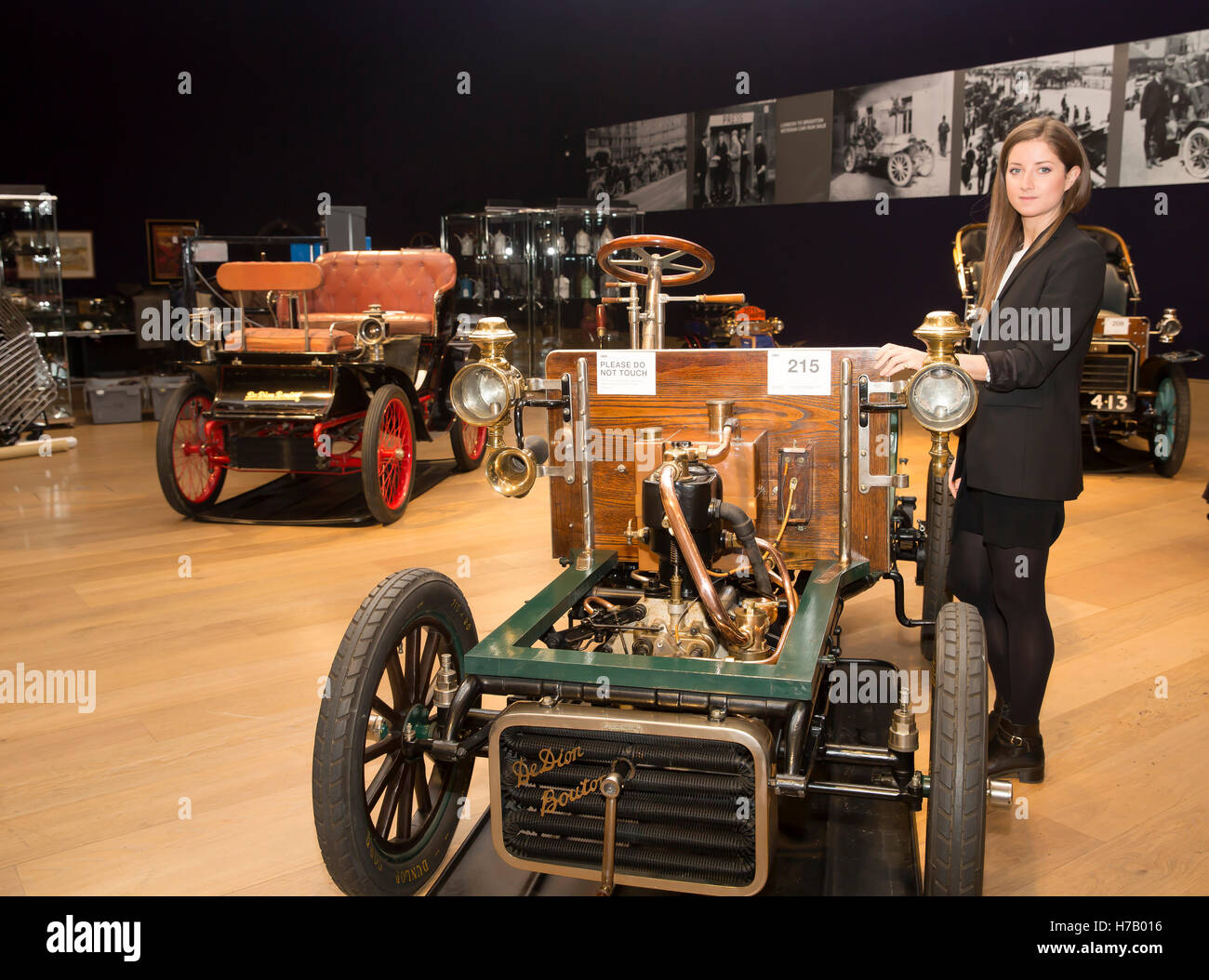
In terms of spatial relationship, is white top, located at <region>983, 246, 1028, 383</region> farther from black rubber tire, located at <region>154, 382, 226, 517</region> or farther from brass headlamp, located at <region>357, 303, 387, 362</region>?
black rubber tire, located at <region>154, 382, 226, 517</region>

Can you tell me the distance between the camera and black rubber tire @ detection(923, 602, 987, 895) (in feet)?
5.38

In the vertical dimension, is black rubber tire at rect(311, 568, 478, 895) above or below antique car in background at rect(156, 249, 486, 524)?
below

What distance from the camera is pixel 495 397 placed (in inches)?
89.0

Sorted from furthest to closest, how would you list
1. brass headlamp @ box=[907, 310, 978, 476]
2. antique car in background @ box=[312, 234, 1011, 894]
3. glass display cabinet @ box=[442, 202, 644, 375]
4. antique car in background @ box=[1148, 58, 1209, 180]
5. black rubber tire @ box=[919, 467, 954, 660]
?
glass display cabinet @ box=[442, 202, 644, 375], antique car in background @ box=[1148, 58, 1209, 180], black rubber tire @ box=[919, 467, 954, 660], brass headlamp @ box=[907, 310, 978, 476], antique car in background @ box=[312, 234, 1011, 894]

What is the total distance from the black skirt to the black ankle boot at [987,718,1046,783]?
1.52ft

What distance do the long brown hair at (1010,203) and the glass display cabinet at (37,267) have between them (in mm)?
7344

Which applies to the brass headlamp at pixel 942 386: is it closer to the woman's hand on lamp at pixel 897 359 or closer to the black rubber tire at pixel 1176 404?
the woman's hand on lamp at pixel 897 359

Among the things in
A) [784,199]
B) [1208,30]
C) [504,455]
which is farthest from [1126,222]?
[504,455]

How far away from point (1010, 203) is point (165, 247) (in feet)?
33.0

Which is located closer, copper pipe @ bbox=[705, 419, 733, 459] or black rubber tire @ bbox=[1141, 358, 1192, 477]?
copper pipe @ bbox=[705, 419, 733, 459]

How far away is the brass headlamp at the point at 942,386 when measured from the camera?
1.93 metres

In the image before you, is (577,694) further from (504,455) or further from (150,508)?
(150,508)

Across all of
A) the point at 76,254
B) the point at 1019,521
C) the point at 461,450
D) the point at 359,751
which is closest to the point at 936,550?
the point at 1019,521

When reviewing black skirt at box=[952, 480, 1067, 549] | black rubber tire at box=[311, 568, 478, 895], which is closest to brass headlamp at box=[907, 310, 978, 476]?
black skirt at box=[952, 480, 1067, 549]
